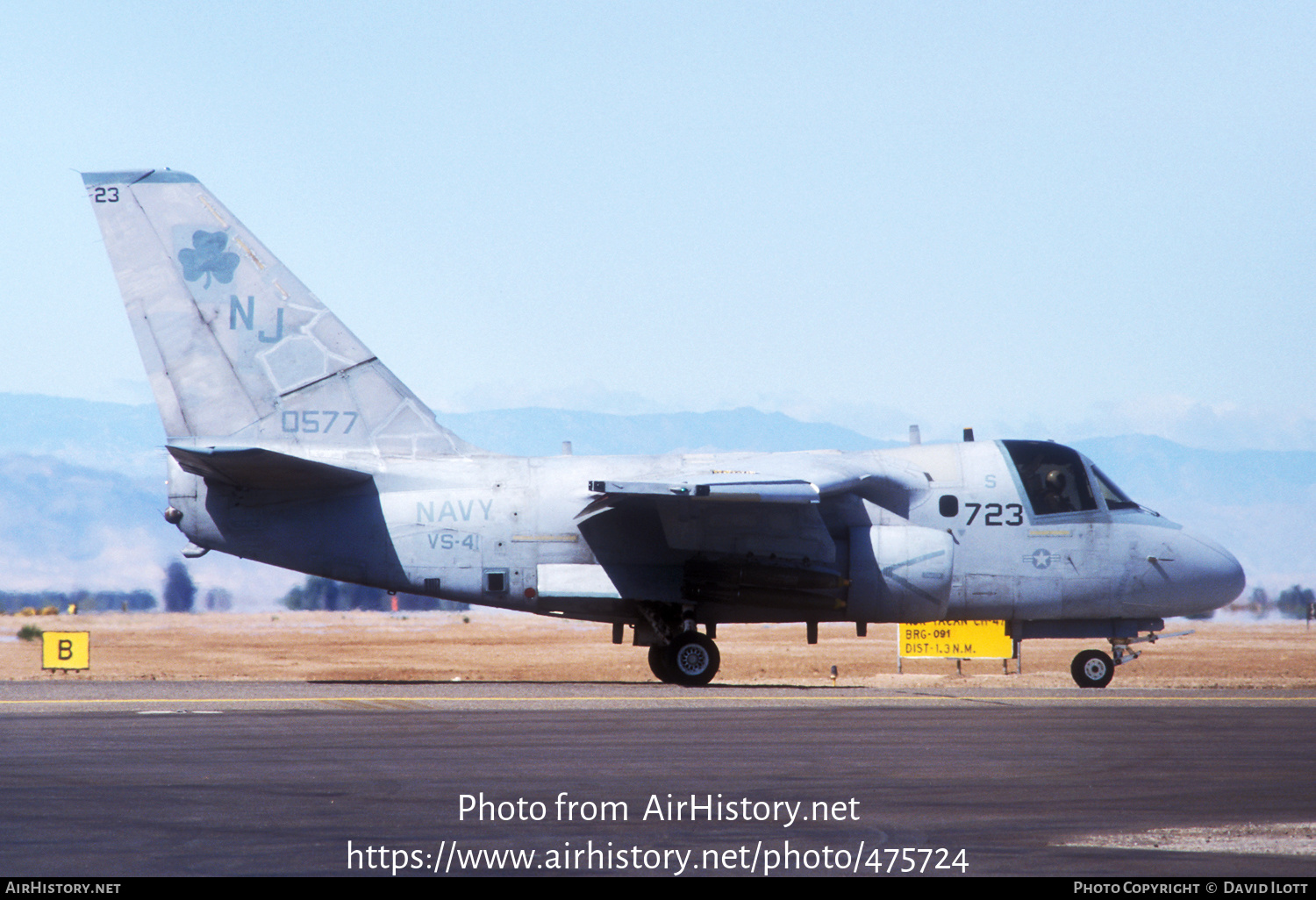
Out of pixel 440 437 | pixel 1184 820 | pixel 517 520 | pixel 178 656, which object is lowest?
pixel 178 656

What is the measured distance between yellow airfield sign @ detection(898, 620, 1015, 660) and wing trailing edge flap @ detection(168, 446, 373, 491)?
1352 cm

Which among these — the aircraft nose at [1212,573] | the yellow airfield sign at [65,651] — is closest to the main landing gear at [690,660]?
the aircraft nose at [1212,573]

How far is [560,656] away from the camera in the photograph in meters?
45.7

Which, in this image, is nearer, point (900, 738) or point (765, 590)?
point (900, 738)

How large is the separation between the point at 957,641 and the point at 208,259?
17.6m

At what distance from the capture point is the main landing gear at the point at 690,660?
21.0 m

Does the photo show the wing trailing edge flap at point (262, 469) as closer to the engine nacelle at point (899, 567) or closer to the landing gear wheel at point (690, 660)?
the landing gear wheel at point (690, 660)

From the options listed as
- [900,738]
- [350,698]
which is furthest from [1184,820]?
[350,698]

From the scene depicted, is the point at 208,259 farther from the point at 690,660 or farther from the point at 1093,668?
the point at 1093,668

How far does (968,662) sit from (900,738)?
23756mm

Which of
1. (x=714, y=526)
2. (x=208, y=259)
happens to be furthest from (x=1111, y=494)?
(x=208, y=259)

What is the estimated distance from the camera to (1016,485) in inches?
834

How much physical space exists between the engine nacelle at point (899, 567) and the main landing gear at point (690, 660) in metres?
2.39

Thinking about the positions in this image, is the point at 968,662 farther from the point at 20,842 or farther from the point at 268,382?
the point at 20,842
